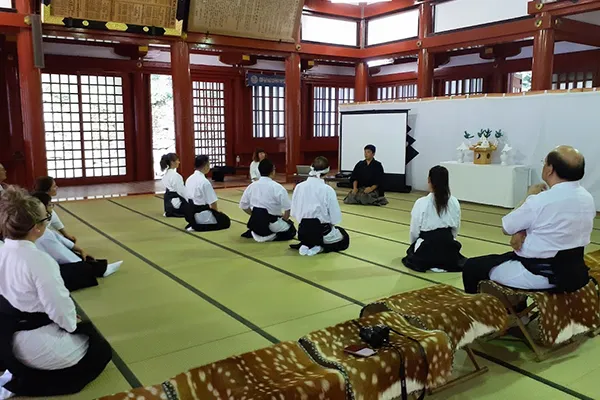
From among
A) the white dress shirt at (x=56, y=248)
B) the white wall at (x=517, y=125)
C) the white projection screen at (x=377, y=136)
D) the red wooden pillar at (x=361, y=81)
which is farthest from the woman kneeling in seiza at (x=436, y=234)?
the red wooden pillar at (x=361, y=81)

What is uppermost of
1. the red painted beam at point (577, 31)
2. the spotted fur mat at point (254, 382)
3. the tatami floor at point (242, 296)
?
the red painted beam at point (577, 31)

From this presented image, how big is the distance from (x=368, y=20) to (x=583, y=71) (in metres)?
4.28

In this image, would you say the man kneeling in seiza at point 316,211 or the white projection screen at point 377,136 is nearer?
the man kneeling in seiza at point 316,211

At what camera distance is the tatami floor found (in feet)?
8.19

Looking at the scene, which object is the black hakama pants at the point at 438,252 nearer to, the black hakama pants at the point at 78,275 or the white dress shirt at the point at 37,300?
the black hakama pants at the point at 78,275

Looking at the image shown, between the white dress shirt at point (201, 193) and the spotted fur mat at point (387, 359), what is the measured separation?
148 inches

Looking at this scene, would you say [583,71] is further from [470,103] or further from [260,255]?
[260,255]

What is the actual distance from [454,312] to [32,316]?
1873 mm

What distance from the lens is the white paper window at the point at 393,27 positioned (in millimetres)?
9945

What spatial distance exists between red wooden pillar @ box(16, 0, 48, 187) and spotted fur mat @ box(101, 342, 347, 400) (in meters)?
7.14

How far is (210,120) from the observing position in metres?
12.4

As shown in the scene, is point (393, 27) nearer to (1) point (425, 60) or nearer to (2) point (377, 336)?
(1) point (425, 60)

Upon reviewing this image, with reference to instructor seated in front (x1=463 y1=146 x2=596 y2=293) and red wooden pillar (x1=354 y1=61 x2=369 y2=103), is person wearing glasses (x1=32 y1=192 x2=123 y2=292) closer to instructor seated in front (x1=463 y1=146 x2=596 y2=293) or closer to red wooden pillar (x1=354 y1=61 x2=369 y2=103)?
instructor seated in front (x1=463 y1=146 x2=596 y2=293)

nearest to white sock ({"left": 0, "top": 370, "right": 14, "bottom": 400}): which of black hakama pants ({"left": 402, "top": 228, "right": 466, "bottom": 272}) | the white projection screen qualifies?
black hakama pants ({"left": 402, "top": 228, "right": 466, "bottom": 272})
